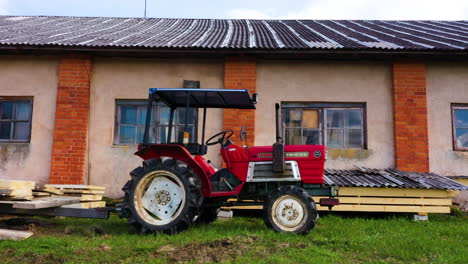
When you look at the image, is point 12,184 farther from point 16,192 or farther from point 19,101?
point 19,101

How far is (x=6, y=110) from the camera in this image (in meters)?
8.12

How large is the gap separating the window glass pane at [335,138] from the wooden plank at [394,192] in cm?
153

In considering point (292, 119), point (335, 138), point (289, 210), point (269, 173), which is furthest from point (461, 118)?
point (289, 210)

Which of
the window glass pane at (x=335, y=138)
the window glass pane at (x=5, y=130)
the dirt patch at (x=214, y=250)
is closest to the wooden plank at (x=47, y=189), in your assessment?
the window glass pane at (x=5, y=130)

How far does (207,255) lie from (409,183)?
14.0ft

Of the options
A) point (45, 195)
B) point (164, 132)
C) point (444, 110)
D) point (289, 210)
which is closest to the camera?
point (289, 210)

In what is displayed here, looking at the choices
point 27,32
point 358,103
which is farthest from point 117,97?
point 358,103

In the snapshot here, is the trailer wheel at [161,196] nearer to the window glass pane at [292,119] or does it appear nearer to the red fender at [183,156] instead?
the red fender at [183,156]

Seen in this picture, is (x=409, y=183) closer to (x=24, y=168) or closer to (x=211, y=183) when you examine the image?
(x=211, y=183)

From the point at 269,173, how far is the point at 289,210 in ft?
1.93

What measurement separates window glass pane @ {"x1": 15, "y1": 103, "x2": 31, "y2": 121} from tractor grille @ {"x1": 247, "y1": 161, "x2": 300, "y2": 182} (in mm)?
5574

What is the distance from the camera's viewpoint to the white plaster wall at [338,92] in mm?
7668

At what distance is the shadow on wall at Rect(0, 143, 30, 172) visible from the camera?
7781 millimetres

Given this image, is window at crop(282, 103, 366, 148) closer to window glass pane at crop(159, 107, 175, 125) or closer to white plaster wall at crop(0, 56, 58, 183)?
window glass pane at crop(159, 107, 175, 125)
